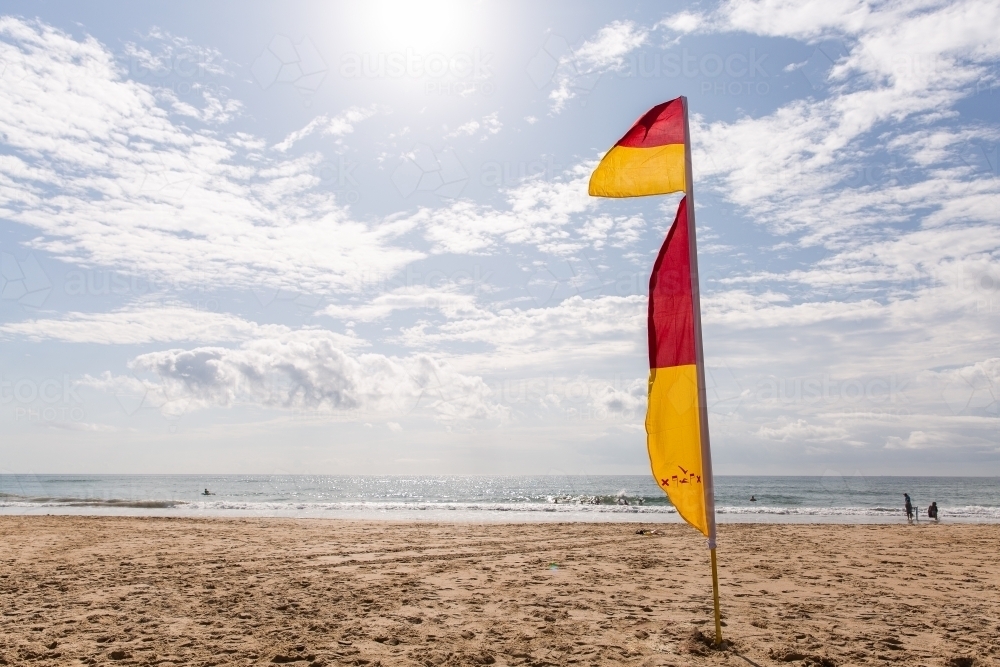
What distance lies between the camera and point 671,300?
6.18 meters

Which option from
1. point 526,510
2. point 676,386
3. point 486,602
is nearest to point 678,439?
point 676,386

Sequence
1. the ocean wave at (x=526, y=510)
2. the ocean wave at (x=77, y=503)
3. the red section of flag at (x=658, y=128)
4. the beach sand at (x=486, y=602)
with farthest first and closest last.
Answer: the ocean wave at (x=77, y=503), the ocean wave at (x=526, y=510), the red section of flag at (x=658, y=128), the beach sand at (x=486, y=602)

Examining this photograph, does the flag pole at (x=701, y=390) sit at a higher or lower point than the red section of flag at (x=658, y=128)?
Answer: lower

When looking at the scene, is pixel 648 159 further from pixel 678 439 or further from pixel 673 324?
pixel 678 439

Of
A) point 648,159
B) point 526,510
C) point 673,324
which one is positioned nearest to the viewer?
point 673,324

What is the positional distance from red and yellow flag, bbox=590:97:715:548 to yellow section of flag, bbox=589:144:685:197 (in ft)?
0.03

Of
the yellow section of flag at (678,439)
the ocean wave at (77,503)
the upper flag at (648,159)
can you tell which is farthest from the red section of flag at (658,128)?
the ocean wave at (77,503)

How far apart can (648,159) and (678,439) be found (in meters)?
2.88

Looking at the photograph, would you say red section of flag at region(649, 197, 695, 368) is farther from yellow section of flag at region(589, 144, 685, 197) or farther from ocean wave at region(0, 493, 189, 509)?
ocean wave at region(0, 493, 189, 509)

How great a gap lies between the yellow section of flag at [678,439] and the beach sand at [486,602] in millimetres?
1516

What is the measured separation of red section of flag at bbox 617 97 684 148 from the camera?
6477 mm

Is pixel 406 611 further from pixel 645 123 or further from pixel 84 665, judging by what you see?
pixel 645 123

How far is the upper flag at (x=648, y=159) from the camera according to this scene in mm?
6414

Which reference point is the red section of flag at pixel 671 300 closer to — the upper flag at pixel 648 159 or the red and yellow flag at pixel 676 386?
the red and yellow flag at pixel 676 386
